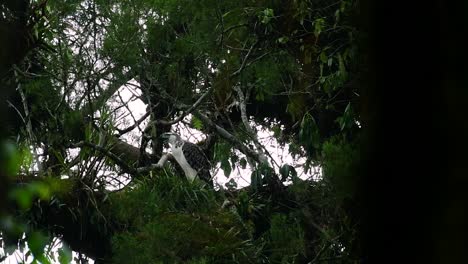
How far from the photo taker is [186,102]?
6574mm

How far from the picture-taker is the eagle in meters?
7.54

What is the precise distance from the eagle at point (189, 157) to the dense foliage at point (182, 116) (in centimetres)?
67

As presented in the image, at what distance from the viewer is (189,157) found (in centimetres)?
772

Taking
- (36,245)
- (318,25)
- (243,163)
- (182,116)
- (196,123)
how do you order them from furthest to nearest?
(196,123) → (243,163) → (182,116) → (318,25) → (36,245)

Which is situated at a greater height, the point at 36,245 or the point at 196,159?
the point at 196,159

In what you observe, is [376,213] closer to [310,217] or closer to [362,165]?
[362,165]

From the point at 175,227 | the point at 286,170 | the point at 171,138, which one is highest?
the point at 171,138

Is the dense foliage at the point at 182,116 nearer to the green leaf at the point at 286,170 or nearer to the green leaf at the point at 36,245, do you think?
the green leaf at the point at 286,170

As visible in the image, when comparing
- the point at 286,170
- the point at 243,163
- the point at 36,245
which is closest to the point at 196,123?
the point at 243,163

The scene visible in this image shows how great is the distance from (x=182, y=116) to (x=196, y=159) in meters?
1.65

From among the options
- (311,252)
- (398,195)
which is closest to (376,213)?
(398,195)

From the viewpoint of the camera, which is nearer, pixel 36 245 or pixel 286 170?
pixel 36 245

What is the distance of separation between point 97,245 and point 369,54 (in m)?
5.18

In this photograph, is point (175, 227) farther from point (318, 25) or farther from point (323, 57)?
point (318, 25)
